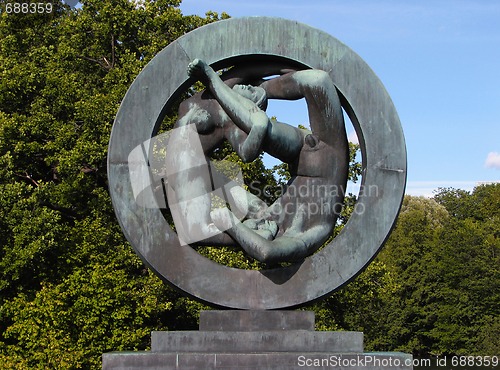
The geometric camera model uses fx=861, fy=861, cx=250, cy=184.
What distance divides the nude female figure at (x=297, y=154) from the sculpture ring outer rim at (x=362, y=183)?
0.24 metres

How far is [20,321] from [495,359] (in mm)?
22454

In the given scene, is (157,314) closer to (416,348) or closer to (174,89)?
(174,89)

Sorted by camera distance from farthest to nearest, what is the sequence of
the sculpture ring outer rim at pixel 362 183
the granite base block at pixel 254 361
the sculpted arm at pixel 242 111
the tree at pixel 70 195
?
the tree at pixel 70 195, the sculpture ring outer rim at pixel 362 183, the sculpted arm at pixel 242 111, the granite base block at pixel 254 361

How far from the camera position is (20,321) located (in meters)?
18.4

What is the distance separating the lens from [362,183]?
8766 mm

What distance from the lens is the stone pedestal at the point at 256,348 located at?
7.87 meters

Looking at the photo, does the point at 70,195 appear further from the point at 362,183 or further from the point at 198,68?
the point at 362,183

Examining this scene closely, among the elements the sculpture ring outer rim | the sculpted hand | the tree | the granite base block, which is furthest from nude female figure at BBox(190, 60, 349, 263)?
the tree

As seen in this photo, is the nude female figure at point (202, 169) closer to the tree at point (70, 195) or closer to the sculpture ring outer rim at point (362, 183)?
the sculpture ring outer rim at point (362, 183)

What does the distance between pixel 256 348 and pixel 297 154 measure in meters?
2.00

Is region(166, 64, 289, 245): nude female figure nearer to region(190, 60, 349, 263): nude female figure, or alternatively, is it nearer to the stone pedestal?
region(190, 60, 349, 263): nude female figure

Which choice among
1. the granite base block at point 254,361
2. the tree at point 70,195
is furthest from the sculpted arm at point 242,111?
the tree at point 70,195

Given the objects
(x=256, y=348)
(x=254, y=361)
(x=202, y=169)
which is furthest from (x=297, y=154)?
(x=254, y=361)

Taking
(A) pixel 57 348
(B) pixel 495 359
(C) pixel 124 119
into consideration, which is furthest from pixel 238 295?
(B) pixel 495 359
